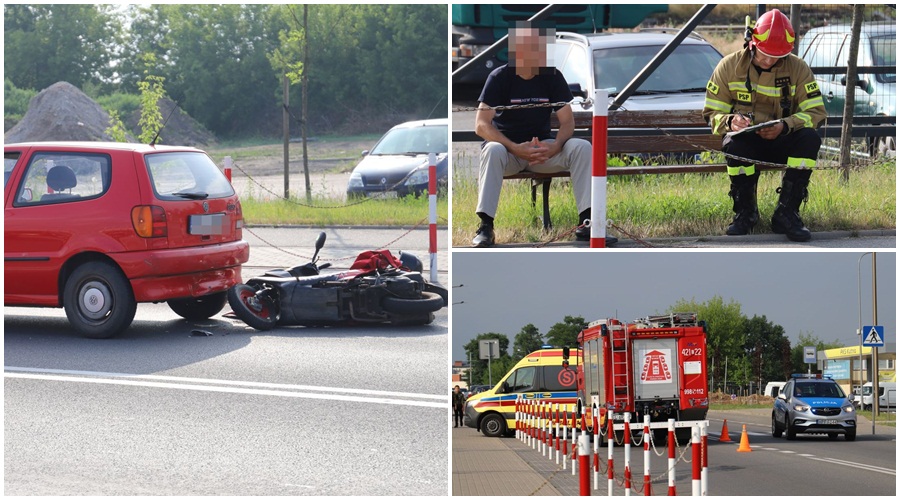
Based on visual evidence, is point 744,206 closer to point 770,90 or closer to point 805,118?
point 805,118

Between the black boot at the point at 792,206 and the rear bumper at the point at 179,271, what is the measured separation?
5292mm

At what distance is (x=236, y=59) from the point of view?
3428 centimetres

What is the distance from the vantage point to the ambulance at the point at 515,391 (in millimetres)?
19156

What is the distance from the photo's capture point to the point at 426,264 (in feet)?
49.0

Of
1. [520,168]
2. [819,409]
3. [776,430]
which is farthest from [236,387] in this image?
[776,430]

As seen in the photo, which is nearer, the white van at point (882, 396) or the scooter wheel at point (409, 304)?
the scooter wheel at point (409, 304)

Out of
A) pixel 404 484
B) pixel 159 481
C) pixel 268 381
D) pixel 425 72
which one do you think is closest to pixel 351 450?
pixel 404 484

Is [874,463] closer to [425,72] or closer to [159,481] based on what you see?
[159,481]

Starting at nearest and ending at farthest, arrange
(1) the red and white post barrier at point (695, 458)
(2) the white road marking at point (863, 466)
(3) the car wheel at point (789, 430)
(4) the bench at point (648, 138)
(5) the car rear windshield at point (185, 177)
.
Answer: (1) the red and white post barrier at point (695, 458), (4) the bench at point (648, 138), (5) the car rear windshield at point (185, 177), (2) the white road marking at point (863, 466), (3) the car wheel at point (789, 430)

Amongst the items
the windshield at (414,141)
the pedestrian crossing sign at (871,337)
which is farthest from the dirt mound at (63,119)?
the pedestrian crossing sign at (871,337)

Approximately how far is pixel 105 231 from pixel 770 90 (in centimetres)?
595

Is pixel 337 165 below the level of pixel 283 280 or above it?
above

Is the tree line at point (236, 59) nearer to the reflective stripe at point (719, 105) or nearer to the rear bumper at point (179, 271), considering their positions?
the rear bumper at point (179, 271)

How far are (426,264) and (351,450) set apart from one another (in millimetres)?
8283
